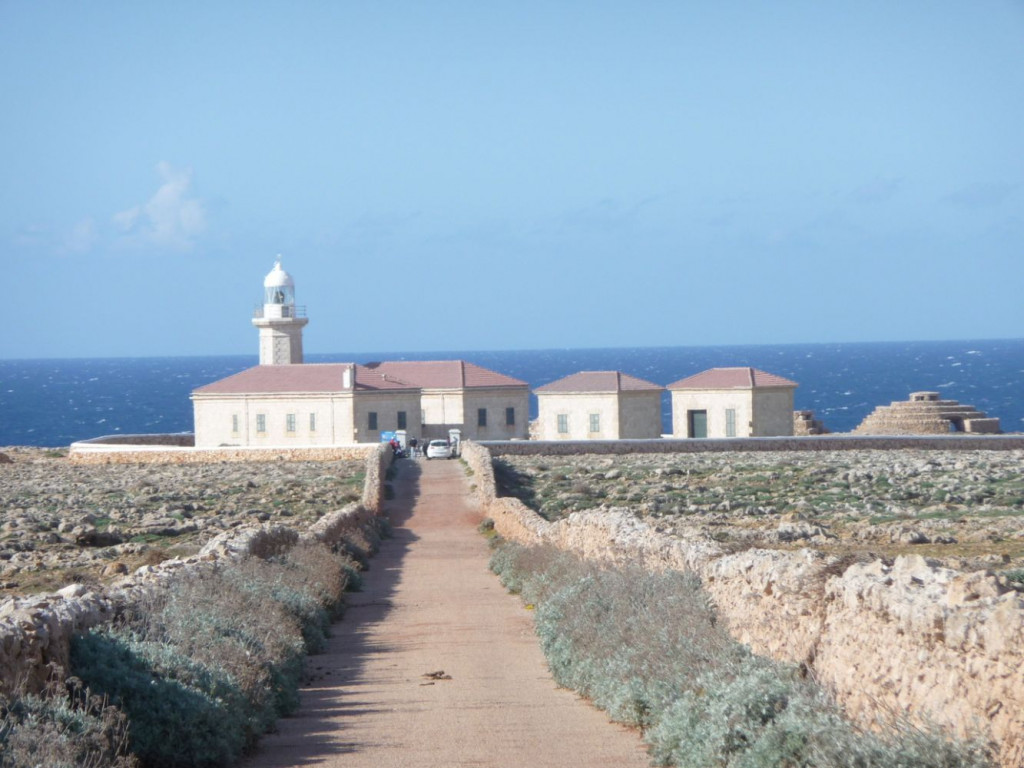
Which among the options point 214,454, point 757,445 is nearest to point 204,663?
point 757,445

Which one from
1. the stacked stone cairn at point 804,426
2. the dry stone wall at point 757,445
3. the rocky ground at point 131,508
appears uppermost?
the stacked stone cairn at point 804,426

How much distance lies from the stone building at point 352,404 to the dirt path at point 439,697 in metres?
30.2

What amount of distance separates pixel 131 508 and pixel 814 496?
54.7ft

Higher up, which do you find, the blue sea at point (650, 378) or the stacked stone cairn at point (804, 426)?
the blue sea at point (650, 378)

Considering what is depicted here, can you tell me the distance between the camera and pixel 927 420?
52875mm

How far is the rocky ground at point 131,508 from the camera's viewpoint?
2188 centimetres

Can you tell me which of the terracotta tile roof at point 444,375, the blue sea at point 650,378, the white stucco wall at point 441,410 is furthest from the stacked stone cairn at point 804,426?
the blue sea at point 650,378

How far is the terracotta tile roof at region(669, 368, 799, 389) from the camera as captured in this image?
50.4 meters

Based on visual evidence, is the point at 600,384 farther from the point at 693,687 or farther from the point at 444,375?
the point at 693,687

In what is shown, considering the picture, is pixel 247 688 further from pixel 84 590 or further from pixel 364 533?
pixel 364 533

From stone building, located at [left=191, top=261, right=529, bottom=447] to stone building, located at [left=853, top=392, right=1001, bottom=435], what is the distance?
1504 cm

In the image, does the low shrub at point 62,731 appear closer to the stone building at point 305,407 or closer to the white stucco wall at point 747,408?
the stone building at point 305,407

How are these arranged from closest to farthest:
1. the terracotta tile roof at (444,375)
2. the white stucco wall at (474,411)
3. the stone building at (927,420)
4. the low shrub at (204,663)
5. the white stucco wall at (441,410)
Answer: the low shrub at (204,663)
the white stucco wall at (441,410)
the white stucco wall at (474,411)
the terracotta tile roof at (444,375)
the stone building at (927,420)

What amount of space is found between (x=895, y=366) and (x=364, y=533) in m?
175
